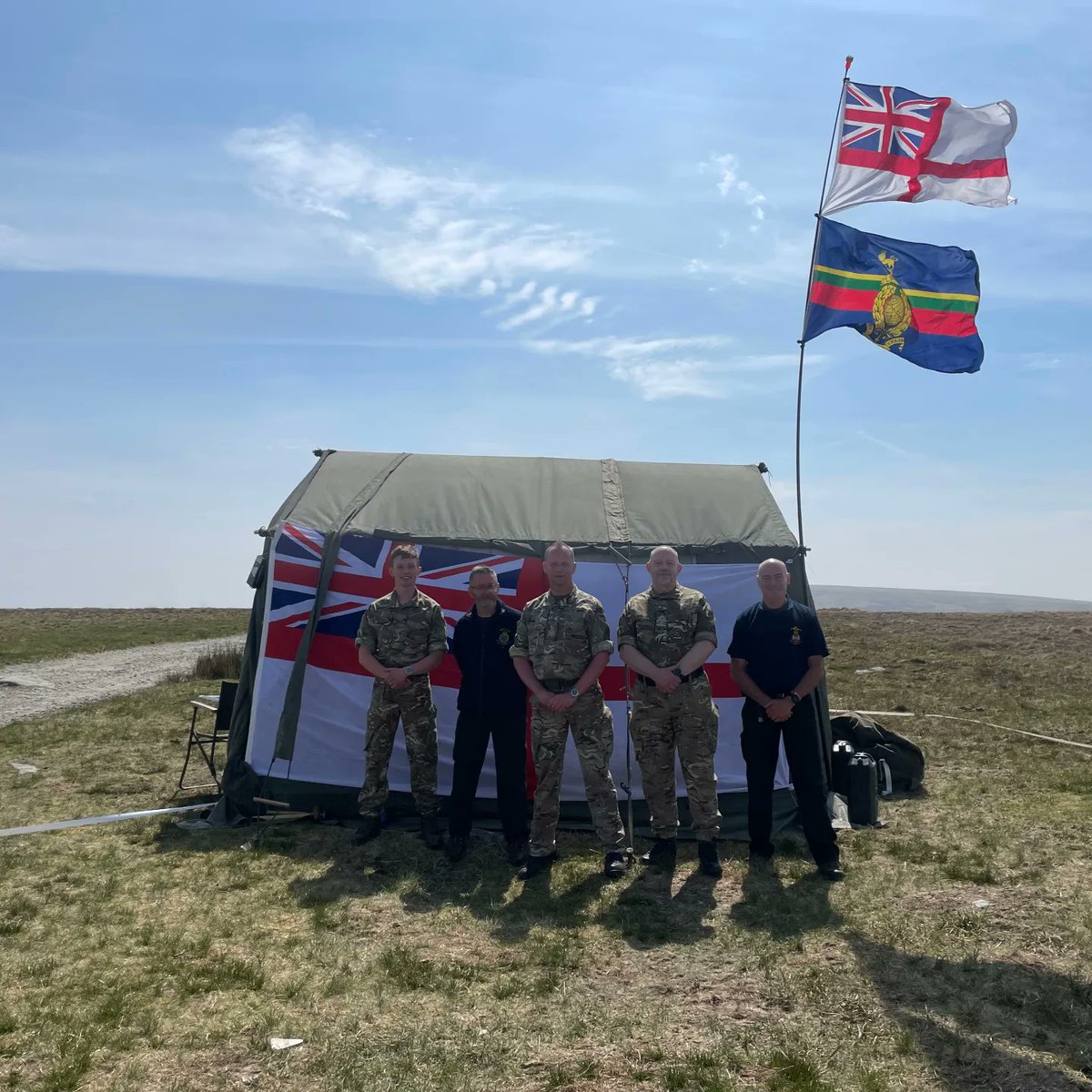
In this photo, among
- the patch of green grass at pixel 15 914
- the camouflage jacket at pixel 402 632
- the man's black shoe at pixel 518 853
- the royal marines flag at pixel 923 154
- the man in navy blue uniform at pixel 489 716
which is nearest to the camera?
the patch of green grass at pixel 15 914

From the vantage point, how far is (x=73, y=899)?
5.25m

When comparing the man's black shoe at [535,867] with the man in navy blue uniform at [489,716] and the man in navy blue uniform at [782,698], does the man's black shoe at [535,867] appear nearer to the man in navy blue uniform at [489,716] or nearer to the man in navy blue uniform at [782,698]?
the man in navy blue uniform at [489,716]

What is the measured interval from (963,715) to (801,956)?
9.06 m

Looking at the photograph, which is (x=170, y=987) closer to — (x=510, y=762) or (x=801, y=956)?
(x=510, y=762)

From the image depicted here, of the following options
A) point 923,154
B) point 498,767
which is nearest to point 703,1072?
point 498,767

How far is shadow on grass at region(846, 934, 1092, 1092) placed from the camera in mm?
3420

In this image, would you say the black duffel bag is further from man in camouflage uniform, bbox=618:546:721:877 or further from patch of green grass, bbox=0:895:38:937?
patch of green grass, bbox=0:895:38:937

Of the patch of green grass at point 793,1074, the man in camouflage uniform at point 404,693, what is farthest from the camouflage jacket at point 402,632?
the patch of green grass at point 793,1074

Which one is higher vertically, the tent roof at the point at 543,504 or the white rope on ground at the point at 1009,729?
the tent roof at the point at 543,504

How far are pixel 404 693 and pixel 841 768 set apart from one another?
3579 millimetres

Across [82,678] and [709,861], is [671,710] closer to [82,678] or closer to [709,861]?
[709,861]

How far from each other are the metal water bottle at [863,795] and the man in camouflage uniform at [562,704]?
2249mm

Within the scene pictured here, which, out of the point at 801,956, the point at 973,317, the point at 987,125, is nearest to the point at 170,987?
the point at 801,956

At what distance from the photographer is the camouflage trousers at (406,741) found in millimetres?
6434
